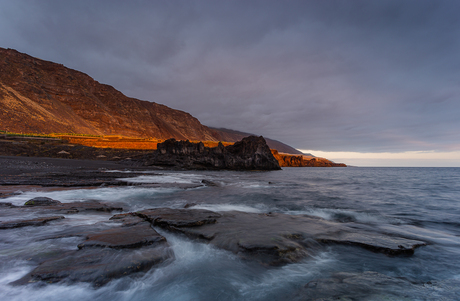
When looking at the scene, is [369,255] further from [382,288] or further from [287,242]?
[287,242]

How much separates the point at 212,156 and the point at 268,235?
3838cm

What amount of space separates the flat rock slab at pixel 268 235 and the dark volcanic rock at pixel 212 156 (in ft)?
111

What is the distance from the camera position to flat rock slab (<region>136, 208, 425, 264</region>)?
14.4 feet

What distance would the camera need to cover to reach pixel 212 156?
43.1 metres

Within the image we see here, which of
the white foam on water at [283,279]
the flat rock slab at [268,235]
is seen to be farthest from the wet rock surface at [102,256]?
the white foam on water at [283,279]

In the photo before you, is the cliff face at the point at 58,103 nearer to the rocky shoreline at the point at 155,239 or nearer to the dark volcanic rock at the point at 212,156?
the dark volcanic rock at the point at 212,156

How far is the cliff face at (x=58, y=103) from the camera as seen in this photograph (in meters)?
76.7

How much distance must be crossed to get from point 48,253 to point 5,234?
1.78 metres

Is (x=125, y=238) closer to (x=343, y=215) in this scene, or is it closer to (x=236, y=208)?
(x=236, y=208)

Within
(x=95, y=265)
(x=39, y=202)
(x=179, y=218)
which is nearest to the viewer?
(x=95, y=265)

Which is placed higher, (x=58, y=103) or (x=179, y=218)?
(x=58, y=103)

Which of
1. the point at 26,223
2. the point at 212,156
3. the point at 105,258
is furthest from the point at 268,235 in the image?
the point at 212,156

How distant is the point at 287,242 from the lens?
15.5 feet

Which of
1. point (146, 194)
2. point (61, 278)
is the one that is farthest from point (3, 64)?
point (61, 278)
